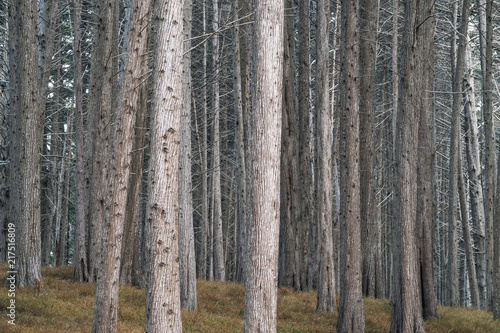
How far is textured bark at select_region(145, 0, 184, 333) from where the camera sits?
5867 mm

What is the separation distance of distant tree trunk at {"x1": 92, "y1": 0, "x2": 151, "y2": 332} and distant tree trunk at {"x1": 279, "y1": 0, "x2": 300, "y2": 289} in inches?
301

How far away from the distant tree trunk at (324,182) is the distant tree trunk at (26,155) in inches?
256

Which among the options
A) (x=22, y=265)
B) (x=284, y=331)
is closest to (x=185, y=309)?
(x=284, y=331)

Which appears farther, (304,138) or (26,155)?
(304,138)

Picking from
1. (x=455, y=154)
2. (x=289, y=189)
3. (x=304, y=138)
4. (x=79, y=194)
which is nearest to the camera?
(x=79, y=194)

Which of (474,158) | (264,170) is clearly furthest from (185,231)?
(474,158)

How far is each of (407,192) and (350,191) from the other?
3.71 feet

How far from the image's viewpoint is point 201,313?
10375 mm

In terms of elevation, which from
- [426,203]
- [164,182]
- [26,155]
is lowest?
[426,203]

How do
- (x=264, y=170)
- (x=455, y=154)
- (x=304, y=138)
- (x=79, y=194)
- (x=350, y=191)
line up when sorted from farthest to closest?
(x=455, y=154), (x=304, y=138), (x=79, y=194), (x=350, y=191), (x=264, y=170)

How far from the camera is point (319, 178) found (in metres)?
12.1

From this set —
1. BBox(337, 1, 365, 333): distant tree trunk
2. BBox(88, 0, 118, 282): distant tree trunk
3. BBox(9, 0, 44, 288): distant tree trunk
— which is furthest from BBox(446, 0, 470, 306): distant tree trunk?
BBox(9, 0, 44, 288): distant tree trunk

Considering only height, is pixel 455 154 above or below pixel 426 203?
above

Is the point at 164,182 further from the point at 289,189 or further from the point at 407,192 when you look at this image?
the point at 289,189
